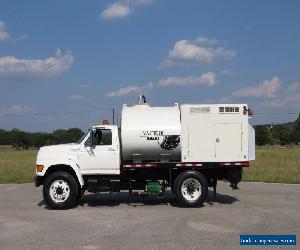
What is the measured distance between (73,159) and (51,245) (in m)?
4.98

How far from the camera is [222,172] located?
46.6ft

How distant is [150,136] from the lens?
13.5 meters

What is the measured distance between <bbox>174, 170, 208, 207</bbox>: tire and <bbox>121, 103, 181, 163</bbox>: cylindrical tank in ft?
2.06

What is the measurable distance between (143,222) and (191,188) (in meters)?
3.00

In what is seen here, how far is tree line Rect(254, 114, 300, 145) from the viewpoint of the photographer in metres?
146

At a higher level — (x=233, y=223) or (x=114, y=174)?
(x=114, y=174)

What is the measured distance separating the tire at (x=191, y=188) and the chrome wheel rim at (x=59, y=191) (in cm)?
314

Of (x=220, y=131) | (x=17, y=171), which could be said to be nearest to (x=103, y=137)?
(x=220, y=131)

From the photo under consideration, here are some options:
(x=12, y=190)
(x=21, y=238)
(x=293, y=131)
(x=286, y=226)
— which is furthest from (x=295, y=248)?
(x=293, y=131)

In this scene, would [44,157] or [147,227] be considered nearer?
[147,227]

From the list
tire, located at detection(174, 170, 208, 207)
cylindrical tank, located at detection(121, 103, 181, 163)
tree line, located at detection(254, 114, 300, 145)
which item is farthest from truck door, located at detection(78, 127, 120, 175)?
tree line, located at detection(254, 114, 300, 145)

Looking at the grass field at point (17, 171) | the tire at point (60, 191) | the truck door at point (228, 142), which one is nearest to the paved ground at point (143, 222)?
the tire at point (60, 191)

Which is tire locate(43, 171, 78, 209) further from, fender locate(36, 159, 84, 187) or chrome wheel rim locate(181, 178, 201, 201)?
chrome wheel rim locate(181, 178, 201, 201)

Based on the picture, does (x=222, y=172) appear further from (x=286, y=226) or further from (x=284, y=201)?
(x=286, y=226)
